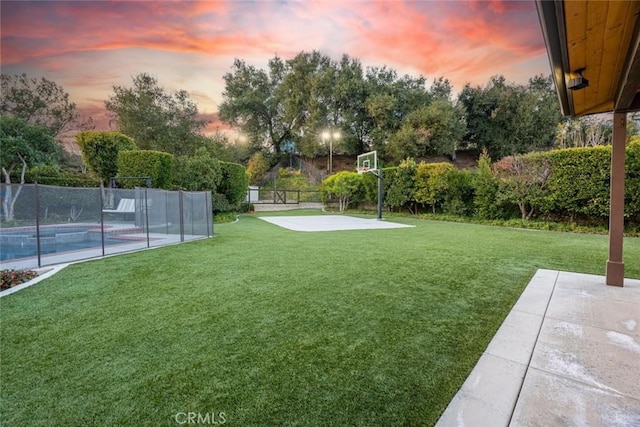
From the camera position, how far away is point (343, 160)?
28625 millimetres

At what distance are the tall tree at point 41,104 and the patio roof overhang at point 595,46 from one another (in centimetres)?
1916

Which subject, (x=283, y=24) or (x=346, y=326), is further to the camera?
(x=283, y=24)

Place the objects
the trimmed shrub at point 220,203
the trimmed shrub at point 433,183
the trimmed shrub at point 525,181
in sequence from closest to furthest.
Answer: the trimmed shrub at point 525,181
the trimmed shrub at point 433,183
the trimmed shrub at point 220,203

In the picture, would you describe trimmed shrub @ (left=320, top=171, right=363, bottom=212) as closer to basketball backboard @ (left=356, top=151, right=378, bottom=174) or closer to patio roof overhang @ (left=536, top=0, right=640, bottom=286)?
basketball backboard @ (left=356, top=151, right=378, bottom=174)

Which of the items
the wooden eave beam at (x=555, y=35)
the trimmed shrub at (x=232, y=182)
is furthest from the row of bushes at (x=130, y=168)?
the wooden eave beam at (x=555, y=35)

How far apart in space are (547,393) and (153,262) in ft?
17.6

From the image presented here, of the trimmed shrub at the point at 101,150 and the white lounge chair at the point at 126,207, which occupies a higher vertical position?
the trimmed shrub at the point at 101,150

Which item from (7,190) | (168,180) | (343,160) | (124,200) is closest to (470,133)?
(343,160)

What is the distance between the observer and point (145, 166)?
10.5m

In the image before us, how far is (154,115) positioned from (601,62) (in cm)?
2089

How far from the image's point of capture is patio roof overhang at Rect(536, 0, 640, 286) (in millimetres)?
1855

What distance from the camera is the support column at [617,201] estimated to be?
3.44 m

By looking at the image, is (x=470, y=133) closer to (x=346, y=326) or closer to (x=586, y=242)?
(x=586, y=242)

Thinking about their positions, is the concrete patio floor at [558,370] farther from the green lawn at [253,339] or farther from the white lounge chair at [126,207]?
the white lounge chair at [126,207]
